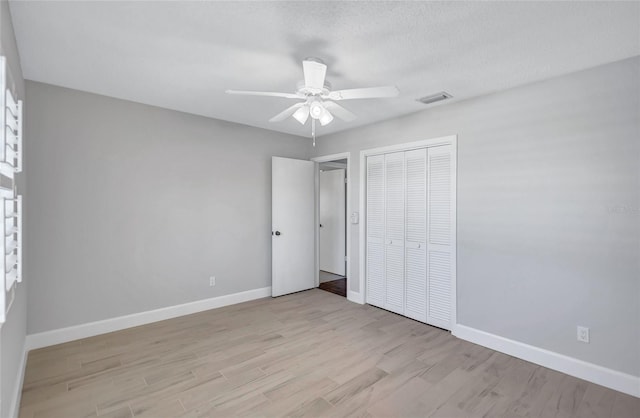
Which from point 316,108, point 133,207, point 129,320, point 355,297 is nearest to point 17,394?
point 129,320

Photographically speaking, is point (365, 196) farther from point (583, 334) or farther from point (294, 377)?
point (583, 334)

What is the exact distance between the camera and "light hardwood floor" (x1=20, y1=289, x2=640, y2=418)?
204cm

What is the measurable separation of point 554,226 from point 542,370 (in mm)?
1228

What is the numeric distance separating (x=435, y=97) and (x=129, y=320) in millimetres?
4088

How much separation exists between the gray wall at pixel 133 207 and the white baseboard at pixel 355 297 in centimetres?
126

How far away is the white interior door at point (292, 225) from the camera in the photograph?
447 cm

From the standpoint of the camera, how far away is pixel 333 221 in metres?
5.99

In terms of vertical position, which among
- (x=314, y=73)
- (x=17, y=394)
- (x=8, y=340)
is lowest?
(x=17, y=394)

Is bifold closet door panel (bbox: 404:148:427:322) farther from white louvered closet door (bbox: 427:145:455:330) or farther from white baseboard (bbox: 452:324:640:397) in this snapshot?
white baseboard (bbox: 452:324:640:397)

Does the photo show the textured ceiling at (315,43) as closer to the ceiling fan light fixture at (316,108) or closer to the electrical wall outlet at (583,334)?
the ceiling fan light fixture at (316,108)

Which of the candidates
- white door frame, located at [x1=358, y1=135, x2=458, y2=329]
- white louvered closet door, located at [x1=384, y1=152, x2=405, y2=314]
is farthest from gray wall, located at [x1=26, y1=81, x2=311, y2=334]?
white louvered closet door, located at [x1=384, y1=152, x2=405, y2=314]

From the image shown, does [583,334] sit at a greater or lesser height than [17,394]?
greater

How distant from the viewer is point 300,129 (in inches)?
174

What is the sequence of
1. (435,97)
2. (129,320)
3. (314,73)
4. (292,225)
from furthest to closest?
(292,225) < (129,320) < (435,97) < (314,73)
